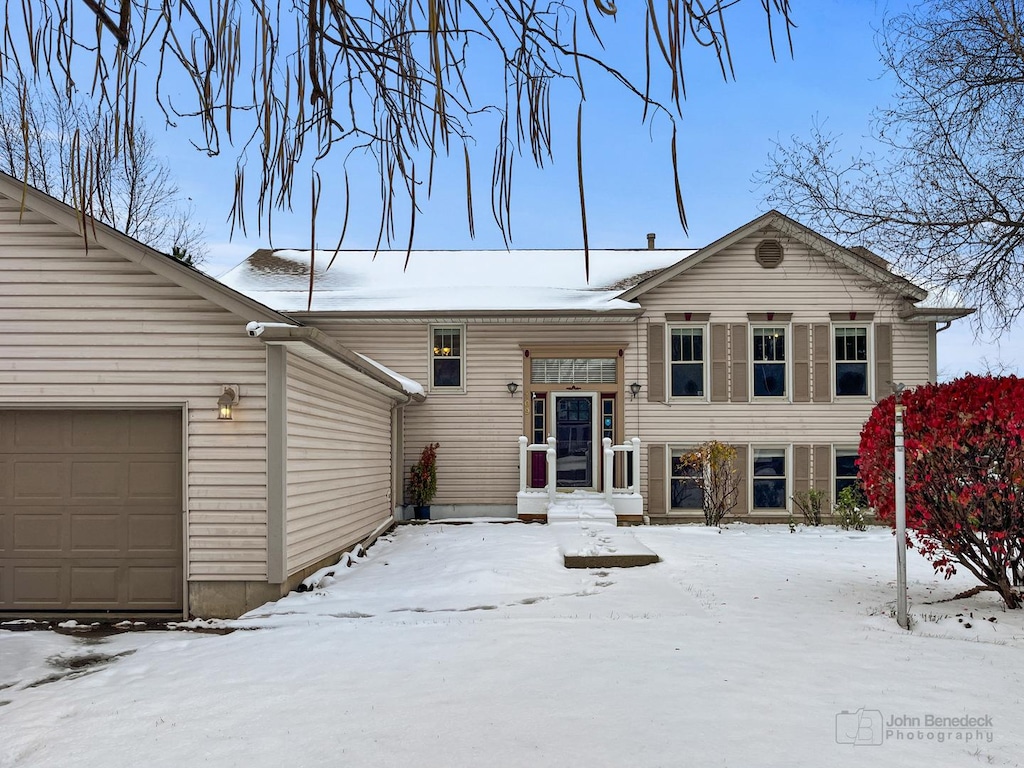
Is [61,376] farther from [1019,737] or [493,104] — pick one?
[1019,737]

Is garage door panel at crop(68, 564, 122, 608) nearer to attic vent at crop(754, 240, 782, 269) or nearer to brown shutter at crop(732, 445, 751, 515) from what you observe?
brown shutter at crop(732, 445, 751, 515)

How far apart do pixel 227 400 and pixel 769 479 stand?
1040 centimetres

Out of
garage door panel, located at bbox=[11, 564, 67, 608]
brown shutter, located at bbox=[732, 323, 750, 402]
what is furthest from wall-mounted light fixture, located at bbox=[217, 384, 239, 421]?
brown shutter, located at bbox=[732, 323, 750, 402]

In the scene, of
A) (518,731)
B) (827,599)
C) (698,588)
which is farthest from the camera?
(698,588)

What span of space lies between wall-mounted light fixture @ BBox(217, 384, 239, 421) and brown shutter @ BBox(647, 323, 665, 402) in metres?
8.58

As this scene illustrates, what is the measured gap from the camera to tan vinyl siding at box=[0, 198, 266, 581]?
22.9ft

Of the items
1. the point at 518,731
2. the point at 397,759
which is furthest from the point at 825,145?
the point at 397,759


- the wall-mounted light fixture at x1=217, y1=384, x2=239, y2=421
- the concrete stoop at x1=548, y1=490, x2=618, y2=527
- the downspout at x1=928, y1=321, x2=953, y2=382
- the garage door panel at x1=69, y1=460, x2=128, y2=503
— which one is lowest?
the concrete stoop at x1=548, y1=490, x2=618, y2=527

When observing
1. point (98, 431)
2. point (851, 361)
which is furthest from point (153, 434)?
point (851, 361)

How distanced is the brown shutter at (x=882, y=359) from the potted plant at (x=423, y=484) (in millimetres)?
8562

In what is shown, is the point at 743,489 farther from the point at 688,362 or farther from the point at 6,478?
the point at 6,478

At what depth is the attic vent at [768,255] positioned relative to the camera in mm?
13797

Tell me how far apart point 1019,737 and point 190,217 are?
2167cm

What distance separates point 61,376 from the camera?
699cm
